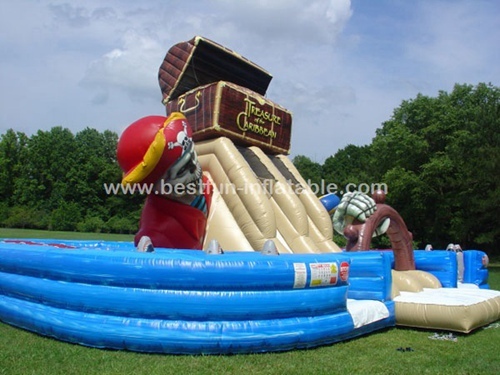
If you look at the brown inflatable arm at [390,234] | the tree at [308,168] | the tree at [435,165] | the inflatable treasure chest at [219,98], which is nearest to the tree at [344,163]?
the tree at [308,168]

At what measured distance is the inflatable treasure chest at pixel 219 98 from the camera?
319 inches

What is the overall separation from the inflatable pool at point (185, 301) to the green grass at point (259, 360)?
0.10 metres

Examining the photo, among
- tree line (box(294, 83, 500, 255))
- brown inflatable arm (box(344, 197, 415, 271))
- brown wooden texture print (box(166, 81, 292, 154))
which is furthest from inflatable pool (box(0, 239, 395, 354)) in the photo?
tree line (box(294, 83, 500, 255))

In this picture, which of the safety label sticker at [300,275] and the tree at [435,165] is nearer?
the safety label sticker at [300,275]

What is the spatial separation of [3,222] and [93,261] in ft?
97.5

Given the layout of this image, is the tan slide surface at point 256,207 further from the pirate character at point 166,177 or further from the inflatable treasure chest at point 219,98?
the pirate character at point 166,177

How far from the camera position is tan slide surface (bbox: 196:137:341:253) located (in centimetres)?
726

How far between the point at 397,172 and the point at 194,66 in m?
14.6

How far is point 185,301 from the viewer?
141 inches

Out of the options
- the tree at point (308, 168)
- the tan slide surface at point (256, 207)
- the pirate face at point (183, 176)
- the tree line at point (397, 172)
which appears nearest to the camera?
the pirate face at point (183, 176)

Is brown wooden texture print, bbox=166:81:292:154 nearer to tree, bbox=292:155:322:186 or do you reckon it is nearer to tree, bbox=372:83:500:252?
tree, bbox=372:83:500:252

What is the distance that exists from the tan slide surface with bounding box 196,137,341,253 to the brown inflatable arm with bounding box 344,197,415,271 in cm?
126

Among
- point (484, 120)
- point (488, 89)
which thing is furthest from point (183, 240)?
point (488, 89)

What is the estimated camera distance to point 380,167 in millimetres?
23531
